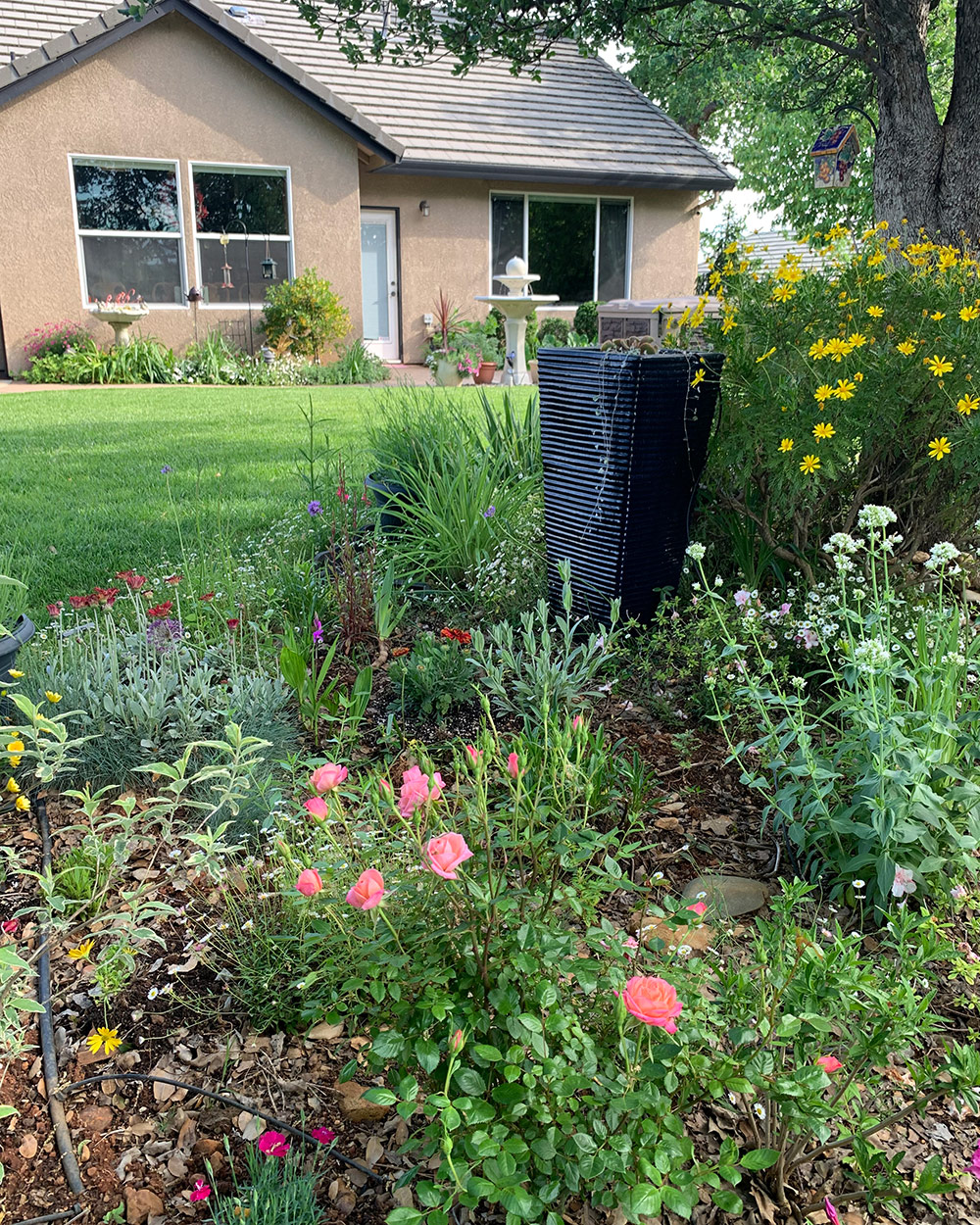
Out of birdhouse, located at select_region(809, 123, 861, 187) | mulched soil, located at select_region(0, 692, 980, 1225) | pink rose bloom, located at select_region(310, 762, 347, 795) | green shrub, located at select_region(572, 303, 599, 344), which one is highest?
birdhouse, located at select_region(809, 123, 861, 187)

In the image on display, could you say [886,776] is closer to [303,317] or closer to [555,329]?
[303,317]

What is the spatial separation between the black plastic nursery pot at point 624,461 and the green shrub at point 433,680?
0.59 meters

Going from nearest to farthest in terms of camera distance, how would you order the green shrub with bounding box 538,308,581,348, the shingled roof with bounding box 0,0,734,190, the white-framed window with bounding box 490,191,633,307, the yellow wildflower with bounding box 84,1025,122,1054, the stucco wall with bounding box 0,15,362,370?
1. the yellow wildflower with bounding box 84,1025,122,1054
2. the stucco wall with bounding box 0,15,362,370
3. the shingled roof with bounding box 0,0,734,190
4. the green shrub with bounding box 538,308,581,348
5. the white-framed window with bounding box 490,191,633,307

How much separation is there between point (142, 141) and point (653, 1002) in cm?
1416

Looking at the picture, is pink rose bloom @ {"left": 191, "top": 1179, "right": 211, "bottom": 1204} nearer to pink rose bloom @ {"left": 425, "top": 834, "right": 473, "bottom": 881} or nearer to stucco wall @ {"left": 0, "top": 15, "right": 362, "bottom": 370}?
pink rose bloom @ {"left": 425, "top": 834, "right": 473, "bottom": 881}

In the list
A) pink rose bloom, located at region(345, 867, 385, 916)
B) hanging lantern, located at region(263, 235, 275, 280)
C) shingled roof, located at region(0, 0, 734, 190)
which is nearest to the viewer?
A: pink rose bloom, located at region(345, 867, 385, 916)

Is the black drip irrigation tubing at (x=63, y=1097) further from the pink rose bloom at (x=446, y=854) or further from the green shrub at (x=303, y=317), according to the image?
the green shrub at (x=303, y=317)

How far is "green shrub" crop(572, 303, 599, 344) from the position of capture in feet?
50.2

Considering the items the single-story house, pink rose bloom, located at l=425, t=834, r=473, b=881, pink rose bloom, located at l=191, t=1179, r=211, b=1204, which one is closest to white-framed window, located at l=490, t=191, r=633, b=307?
the single-story house

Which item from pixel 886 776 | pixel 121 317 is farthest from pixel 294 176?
pixel 886 776

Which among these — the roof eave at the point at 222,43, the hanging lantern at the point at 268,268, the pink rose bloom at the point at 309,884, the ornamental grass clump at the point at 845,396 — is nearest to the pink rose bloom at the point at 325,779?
the pink rose bloom at the point at 309,884

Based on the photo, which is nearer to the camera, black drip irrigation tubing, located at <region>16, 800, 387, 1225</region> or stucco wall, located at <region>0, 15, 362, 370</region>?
black drip irrigation tubing, located at <region>16, 800, 387, 1225</region>

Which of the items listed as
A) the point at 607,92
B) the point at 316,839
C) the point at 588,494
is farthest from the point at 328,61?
the point at 316,839

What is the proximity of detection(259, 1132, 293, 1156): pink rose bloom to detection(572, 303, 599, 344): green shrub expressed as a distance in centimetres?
1476
